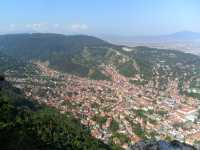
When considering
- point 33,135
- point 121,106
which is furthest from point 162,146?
point 121,106

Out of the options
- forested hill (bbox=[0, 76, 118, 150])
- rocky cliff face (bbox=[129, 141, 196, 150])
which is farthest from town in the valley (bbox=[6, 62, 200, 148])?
rocky cliff face (bbox=[129, 141, 196, 150])

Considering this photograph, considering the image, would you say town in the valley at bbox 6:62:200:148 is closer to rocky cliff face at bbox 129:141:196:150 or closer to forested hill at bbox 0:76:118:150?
forested hill at bbox 0:76:118:150

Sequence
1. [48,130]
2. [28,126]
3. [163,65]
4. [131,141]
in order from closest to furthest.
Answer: [28,126], [48,130], [131,141], [163,65]

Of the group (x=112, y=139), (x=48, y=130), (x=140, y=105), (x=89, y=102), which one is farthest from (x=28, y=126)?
(x=140, y=105)

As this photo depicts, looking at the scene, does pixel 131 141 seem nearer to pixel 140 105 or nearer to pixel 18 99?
pixel 18 99

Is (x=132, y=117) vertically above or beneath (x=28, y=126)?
beneath

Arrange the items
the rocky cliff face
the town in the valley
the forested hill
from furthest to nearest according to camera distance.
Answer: the town in the valley < the forested hill < the rocky cliff face

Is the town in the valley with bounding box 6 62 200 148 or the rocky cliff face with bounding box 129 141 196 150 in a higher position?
the rocky cliff face with bounding box 129 141 196 150

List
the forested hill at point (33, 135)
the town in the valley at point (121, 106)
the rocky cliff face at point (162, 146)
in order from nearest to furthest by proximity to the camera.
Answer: the rocky cliff face at point (162, 146) < the forested hill at point (33, 135) < the town in the valley at point (121, 106)

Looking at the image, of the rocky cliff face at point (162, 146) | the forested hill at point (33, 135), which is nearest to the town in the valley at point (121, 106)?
the forested hill at point (33, 135)

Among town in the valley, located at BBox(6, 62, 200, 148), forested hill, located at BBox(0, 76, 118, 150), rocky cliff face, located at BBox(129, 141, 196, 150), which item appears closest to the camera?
rocky cliff face, located at BBox(129, 141, 196, 150)

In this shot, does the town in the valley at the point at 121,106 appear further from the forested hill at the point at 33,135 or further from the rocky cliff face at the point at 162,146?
the rocky cliff face at the point at 162,146
